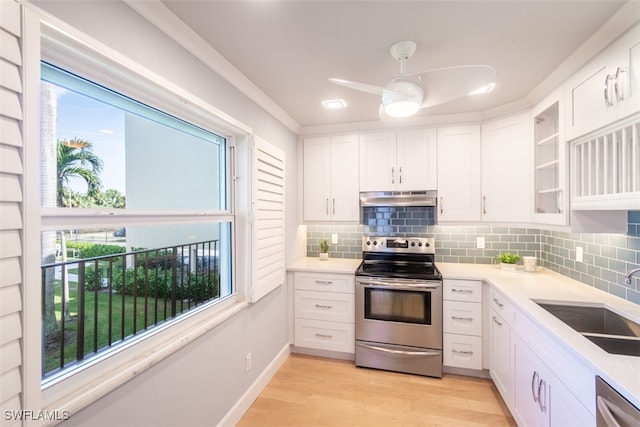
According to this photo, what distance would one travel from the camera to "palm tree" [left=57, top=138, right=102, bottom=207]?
1.09 meters

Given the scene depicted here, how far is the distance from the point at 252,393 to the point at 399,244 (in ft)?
6.51

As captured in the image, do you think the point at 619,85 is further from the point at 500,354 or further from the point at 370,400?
the point at 370,400

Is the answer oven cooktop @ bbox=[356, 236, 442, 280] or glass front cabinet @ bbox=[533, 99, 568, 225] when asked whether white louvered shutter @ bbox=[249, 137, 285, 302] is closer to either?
oven cooktop @ bbox=[356, 236, 442, 280]

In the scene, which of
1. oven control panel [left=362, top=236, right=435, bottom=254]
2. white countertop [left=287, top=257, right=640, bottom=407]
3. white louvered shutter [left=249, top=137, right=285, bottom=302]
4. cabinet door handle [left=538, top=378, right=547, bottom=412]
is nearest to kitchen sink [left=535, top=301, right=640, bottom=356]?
white countertop [left=287, top=257, right=640, bottom=407]

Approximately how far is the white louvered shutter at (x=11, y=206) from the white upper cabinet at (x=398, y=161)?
8.63 feet

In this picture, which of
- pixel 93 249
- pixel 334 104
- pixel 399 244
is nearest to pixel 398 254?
pixel 399 244

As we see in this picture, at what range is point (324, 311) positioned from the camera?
9.59 ft

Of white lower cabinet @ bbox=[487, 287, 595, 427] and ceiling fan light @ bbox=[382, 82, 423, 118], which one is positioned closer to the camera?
white lower cabinet @ bbox=[487, 287, 595, 427]

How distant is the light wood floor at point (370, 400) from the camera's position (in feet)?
→ 6.77

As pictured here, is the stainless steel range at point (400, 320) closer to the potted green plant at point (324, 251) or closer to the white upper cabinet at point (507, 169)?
the potted green plant at point (324, 251)

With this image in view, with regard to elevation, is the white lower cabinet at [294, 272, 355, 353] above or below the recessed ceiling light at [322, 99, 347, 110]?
below

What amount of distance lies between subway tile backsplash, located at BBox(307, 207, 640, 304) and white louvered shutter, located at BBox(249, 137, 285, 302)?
101 cm

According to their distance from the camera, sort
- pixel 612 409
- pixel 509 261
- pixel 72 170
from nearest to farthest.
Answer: pixel 612 409 < pixel 72 170 < pixel 509 261

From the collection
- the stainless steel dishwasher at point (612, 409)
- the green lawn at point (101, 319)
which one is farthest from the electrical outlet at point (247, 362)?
the stainless steel dishwasher at point (612, 409)
